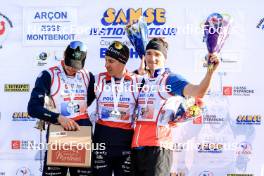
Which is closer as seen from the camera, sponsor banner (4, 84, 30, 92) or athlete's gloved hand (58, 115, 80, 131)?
athlete's gloved hand (58, 115, 80, 131)

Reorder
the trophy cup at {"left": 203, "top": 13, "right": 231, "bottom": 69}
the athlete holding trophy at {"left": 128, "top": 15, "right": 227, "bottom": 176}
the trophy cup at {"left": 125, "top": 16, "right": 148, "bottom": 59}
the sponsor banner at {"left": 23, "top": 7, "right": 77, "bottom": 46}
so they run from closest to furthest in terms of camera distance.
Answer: the trophy cup at {"left": 203, "top": 13, "right": 231, "bottom": 69} → the athlete holding trophy at {"left": 128, "top": 15, "right": 227, "bottom": 176} → the trophy cup at {"left": 125, "top": 16, "right": 148, "bottom": 59} → the sponsor banner at {"left": 23, "top": 7, "right": 77, "bottom": 46}

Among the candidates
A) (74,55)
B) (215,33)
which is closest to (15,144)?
(74,55)

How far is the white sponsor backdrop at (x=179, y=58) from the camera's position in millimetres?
4355

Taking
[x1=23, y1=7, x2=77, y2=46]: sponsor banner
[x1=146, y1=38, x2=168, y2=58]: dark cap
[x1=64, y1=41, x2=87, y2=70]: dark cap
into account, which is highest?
[x1=23, y1=7, x2=77, y2=46]: sponsor banner

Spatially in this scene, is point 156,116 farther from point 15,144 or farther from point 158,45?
point 15,144

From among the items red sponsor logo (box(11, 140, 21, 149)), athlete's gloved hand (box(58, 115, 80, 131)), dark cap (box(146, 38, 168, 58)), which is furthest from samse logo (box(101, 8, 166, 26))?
red sponsor logo (box(11, 140, 21, 149))

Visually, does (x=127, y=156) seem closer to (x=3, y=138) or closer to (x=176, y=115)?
(x=176, y=115)

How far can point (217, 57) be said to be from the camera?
2848mm

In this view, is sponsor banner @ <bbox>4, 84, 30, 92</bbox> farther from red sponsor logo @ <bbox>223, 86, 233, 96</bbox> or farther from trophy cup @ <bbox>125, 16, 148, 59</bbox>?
red sponsor logo @ <bbox>223, 86, 233, 96</bbox>

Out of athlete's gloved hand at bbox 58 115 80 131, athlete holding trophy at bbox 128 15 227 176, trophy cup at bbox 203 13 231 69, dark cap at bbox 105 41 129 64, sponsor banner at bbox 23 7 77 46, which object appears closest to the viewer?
trophy cup at bbox 203 13 231 69

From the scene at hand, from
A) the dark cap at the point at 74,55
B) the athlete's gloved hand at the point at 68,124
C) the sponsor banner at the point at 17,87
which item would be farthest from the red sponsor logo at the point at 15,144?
the dark cap at the point at 74,55

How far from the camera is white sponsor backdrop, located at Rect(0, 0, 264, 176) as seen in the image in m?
4.36

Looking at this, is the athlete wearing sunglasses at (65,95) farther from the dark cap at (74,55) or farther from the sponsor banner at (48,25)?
the sponsor banner at (48,25)

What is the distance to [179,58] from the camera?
4.41 meters
